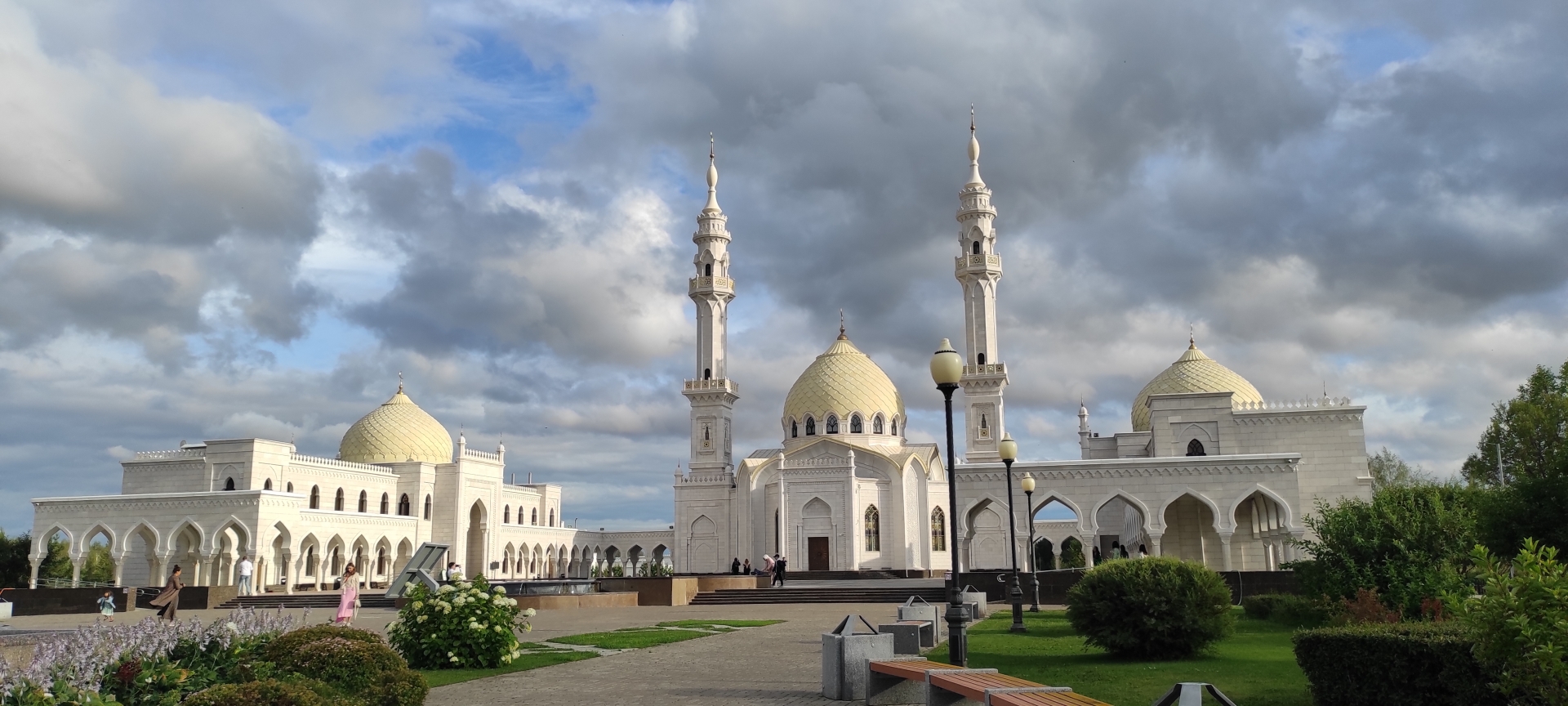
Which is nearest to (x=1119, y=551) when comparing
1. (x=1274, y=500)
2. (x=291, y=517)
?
(x=1274, y=500)

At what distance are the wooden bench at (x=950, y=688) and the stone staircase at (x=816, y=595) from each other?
20203mm

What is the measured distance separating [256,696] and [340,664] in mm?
1840

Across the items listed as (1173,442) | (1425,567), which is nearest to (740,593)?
(1173,442)

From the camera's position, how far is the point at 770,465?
45.0 m

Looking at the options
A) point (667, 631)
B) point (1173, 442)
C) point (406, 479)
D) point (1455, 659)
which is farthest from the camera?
point (406, 479)

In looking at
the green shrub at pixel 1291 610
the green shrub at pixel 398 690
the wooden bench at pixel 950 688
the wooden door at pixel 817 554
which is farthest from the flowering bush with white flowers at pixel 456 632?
the wooden door at pixel 817 554

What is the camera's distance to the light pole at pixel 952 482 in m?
10.6

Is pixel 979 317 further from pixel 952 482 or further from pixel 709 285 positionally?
Answer: pixel 952 482

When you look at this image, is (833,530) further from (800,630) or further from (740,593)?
(800,630)

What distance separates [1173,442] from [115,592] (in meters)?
34.9

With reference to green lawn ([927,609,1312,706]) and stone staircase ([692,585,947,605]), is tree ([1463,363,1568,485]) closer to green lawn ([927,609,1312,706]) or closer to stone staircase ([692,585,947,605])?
stone staircase ([692,585,947,605])

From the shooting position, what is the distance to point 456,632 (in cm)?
1253

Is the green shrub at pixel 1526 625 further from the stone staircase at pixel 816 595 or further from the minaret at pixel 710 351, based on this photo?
the minaret at pixel 710 351

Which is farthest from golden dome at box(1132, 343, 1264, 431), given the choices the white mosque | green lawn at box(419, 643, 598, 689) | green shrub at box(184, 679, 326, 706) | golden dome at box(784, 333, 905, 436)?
green shrub at box(184, 679, 326, 706)
